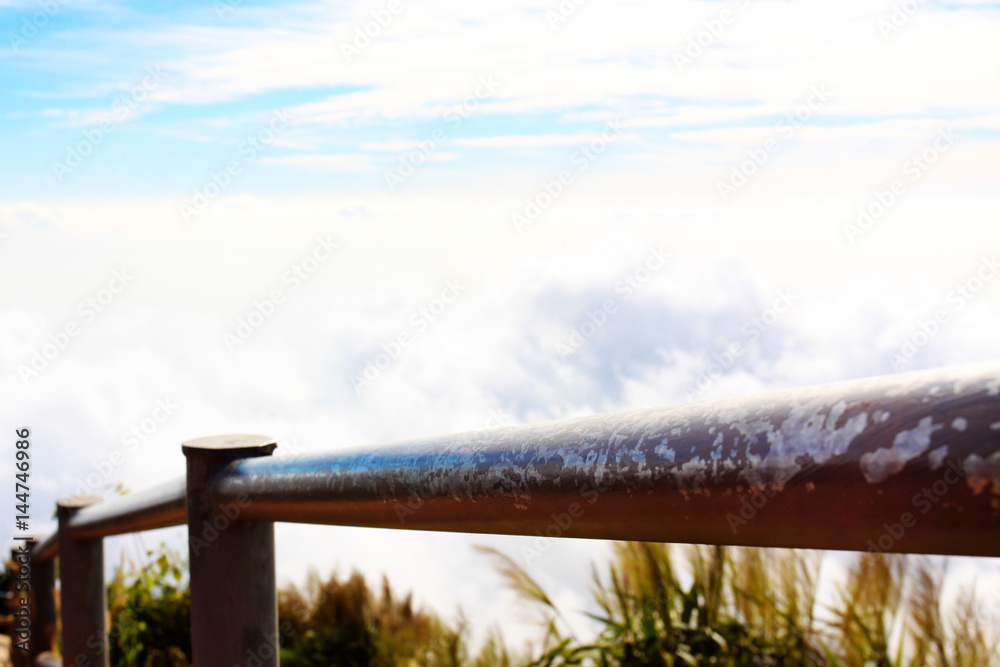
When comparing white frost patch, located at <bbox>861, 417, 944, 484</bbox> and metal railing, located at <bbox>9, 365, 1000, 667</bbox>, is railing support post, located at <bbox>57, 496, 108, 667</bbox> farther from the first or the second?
white frost patch, located at <bbox>861, 417, 944, 484</bbox>

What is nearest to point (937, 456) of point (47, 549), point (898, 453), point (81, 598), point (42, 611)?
point (898, 453)

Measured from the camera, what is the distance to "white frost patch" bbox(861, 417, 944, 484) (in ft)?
1.42

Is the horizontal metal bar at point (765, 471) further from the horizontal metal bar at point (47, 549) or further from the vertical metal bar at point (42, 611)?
the vertical metal bar at point (42, 611)

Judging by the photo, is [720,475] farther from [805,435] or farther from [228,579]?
[228,579]

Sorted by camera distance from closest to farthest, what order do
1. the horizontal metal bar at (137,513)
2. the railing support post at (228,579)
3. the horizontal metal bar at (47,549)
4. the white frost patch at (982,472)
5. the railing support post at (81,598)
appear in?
the white frost patch at (982,472)
the railing support post at (228,579)
the horizontal metal bar at (137,513)
the railing support post at (81,598)
the horizontal metal bar at (47,549)

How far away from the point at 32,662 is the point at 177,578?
206cm

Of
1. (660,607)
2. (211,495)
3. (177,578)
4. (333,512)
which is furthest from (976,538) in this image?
(177,578)

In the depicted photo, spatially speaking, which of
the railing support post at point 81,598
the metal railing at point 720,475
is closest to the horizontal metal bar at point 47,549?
the railing support post at point 81,598

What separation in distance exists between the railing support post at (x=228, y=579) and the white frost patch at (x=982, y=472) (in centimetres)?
92

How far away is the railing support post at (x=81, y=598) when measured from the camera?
2.25 metres

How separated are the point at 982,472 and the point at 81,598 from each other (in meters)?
2.37

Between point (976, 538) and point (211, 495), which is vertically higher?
point (211, 495)

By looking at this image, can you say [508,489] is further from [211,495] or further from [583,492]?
[211,495]

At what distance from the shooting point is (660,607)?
3.41m
